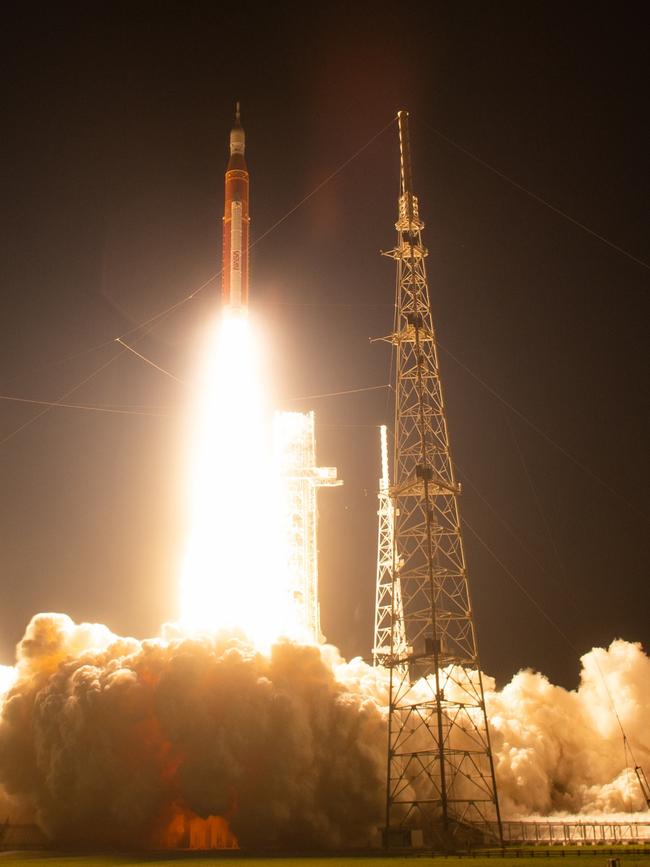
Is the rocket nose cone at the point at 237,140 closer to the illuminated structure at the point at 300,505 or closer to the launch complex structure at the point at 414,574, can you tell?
the launch complex structure at the point at 414,574

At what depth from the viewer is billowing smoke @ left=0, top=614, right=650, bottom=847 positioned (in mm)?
39844

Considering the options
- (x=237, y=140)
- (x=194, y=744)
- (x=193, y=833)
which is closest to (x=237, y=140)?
(x=237, y=140)

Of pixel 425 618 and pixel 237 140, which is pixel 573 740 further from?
pixel 237 140

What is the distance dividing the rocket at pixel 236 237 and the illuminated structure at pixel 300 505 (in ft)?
26.9

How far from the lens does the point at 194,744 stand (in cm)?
3966

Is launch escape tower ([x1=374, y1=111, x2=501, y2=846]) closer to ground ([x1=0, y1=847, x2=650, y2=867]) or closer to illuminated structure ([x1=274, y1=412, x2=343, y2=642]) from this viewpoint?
ground ([x1=0, y1=847, x2=650, y2=867])

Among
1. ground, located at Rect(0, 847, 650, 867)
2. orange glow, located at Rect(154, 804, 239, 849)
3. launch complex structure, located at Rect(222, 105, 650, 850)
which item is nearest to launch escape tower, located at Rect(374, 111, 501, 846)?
launch complex structure, located at Rect(222, 105, 650, 850)

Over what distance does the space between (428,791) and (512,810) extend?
7.24 meters

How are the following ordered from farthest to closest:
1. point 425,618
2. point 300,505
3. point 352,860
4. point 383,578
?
point 383,578 < point 300,505 < point 425,618 < point 352,860

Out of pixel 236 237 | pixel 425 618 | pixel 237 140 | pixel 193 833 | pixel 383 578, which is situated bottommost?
pixel 193 833

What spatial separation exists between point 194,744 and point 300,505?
670 inches

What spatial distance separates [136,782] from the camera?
39.8 meters

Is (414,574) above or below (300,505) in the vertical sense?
below

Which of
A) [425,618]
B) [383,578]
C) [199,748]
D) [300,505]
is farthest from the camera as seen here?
[383,578]
